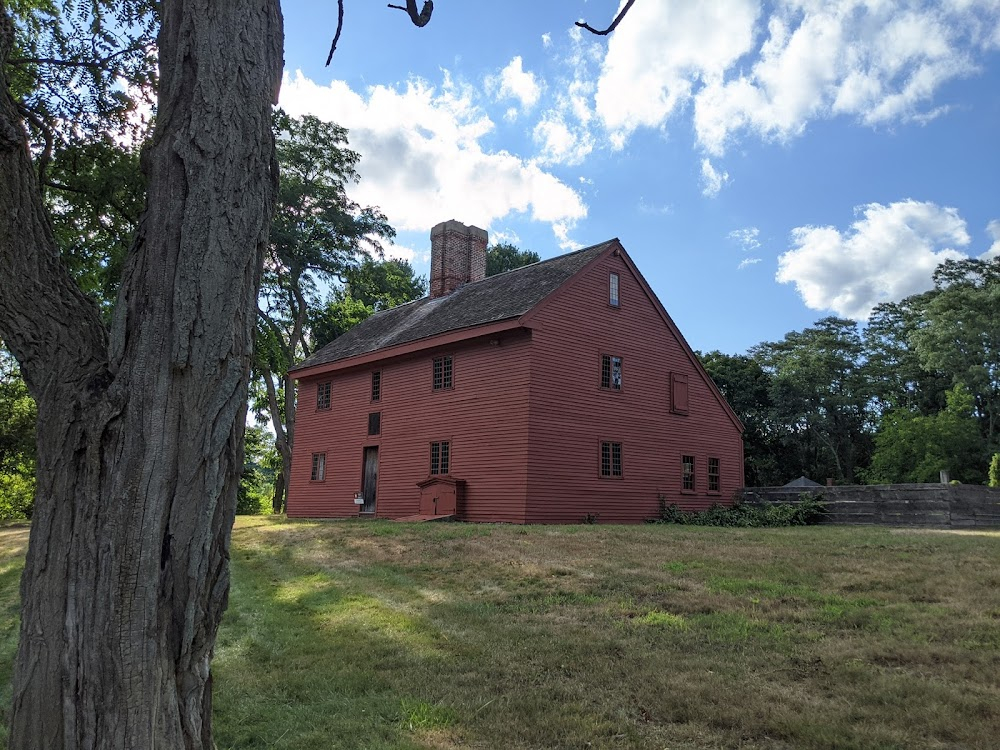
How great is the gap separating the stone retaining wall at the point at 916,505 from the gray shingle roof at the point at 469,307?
9870 mm

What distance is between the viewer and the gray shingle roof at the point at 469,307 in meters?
19.5

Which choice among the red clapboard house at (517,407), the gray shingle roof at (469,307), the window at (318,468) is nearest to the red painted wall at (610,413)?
the red clapboard house at (517,407)

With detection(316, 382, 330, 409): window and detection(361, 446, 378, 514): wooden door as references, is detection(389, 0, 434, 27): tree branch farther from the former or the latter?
detection(316, 382, 330, 409): window

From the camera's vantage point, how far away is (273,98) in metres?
3.48

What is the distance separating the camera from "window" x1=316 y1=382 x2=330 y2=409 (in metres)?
24.8

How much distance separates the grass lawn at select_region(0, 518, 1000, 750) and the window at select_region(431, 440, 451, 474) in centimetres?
964

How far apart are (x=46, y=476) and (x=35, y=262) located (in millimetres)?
914

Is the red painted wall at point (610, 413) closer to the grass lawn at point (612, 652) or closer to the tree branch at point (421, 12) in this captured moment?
the grass lawn at point (612, 652)

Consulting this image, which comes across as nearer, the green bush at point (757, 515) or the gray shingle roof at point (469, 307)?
the gray shingle roof at point (469, 307)

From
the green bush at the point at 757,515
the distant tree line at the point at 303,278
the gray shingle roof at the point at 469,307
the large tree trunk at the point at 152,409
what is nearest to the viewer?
the large tree trunk at the point at 152,409

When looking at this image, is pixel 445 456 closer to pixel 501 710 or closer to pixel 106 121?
pixel 106 121

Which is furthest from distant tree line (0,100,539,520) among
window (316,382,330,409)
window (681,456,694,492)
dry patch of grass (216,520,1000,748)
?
dry patch of grass (216,520,1000,748)

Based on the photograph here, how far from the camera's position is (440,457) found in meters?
20.1

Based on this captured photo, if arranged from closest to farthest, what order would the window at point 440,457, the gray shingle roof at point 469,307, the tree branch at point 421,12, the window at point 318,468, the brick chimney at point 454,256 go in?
the tree branch at point 421,12 < the gray shingle roof at point 469,307 < the window at point 440,457 < the window at point 318,468 < the brick chimney at point 454,256
